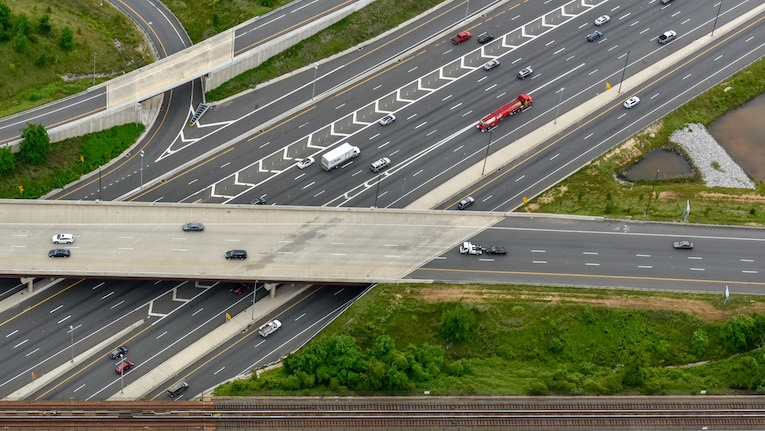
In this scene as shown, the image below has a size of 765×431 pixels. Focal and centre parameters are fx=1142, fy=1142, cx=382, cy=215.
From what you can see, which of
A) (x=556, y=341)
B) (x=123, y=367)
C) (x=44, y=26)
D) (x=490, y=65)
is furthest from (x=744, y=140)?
(x=44, y=26)

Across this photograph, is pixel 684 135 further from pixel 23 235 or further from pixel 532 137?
pixel 23 235

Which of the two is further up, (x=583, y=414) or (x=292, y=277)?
(x=292, y=277)

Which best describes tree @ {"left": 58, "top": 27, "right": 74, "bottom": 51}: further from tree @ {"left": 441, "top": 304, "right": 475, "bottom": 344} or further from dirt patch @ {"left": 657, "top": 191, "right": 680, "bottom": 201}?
dirt patch @ {"left": 657, "top": 191, "right": 680, "bottom": 201}

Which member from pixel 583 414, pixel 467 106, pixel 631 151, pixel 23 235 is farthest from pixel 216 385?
pixel 631 151

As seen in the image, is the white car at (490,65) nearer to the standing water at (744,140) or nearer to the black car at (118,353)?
the standing water at (744,140)

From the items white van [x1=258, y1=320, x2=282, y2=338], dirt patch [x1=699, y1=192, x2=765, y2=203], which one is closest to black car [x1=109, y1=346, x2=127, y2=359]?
white van [x1=258, y1=320, x2=282, y2=338]

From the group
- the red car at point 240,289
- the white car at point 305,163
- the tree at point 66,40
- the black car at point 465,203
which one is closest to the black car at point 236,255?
the red car at point 240,289

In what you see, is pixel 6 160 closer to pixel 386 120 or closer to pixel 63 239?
pixel 63 239
